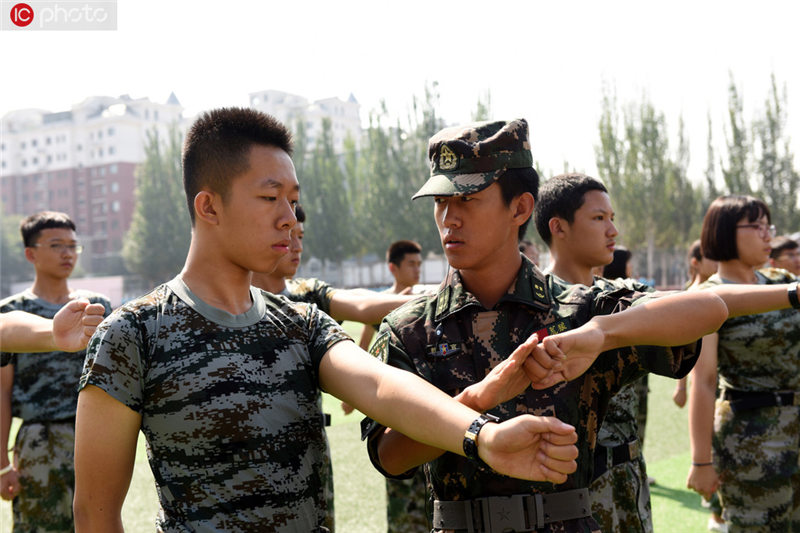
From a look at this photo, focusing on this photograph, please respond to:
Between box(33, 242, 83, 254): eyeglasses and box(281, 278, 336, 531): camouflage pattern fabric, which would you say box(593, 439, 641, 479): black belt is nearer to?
box(281, 278, 336, 531): camouflage pattern fabric

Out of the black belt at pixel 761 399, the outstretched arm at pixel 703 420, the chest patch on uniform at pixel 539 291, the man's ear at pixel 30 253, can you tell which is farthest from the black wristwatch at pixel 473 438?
the man's ear at pixel 30 253

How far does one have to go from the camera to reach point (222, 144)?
240cm

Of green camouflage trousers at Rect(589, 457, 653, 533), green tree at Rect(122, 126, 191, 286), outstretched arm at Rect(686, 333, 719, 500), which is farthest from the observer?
green tree at Rect(122, 126, 191, 286)

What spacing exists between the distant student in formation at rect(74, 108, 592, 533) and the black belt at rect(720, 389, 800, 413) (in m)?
3.03

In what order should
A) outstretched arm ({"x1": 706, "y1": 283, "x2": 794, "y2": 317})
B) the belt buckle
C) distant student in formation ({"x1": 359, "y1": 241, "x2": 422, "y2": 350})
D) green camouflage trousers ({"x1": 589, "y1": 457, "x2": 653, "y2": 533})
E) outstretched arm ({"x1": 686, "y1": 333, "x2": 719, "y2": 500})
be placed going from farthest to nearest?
distant student in formation ({"x1": 359, "y1": 241, "x2": 422, "y2": 350}) → outstretched arm ({"x1": 686, "y1": 333, "x2": 719, "y2": 500}) → green camouflage trousers ({"x1": 589, "y1": 457, "x2": 653, "y2": 533}) → outstretched arm ({"x1": 706, "y1": 283, "x2": 794, "y2": 317}) → the belt buckle

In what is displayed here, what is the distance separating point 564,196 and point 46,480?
13.3 feet

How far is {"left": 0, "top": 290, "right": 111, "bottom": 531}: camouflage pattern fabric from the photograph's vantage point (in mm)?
5359

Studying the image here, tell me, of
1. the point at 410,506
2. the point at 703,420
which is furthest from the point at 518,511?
the point at 410,506

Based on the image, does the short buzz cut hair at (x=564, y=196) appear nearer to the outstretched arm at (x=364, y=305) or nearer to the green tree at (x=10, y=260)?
the outstretched arm at (x=364, y=305)

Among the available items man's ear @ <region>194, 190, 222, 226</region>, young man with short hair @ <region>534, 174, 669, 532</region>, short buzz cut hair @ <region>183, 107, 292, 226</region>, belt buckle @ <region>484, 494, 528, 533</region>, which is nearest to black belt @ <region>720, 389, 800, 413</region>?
young man with short hair @ <region>534, 174, 669, 532</region>

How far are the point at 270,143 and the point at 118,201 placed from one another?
282 ft

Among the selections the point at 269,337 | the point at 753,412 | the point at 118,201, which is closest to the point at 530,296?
the point at 269,337

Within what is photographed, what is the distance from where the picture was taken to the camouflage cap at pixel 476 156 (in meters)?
2.62

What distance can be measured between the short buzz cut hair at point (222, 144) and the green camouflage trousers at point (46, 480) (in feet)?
12.0
